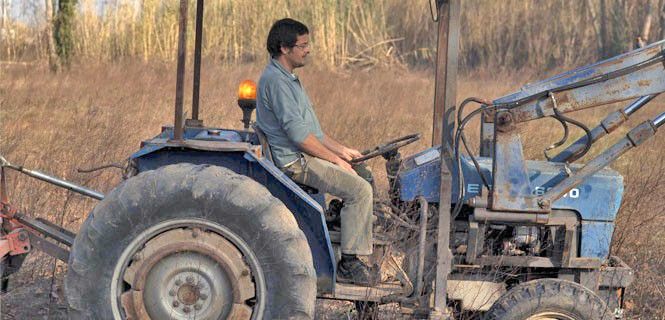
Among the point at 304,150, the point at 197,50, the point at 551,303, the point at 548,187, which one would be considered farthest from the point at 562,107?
the point at 197,50

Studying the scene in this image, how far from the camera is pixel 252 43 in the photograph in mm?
16500

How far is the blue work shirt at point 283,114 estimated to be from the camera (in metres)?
4.67

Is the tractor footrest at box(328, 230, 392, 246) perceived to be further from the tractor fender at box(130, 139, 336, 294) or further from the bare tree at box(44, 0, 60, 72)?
the bare tree at box(44, 0, 60, 72)

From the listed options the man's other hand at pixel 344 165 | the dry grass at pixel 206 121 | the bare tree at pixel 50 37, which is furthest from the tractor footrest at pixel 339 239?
the bare tree at pixel 50 37

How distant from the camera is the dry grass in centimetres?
702

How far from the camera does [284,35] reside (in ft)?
16.0

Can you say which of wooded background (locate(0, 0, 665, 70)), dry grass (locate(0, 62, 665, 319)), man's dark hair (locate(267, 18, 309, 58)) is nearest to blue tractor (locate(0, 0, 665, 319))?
man's dark hair (locate(267, 18, 309, 58))

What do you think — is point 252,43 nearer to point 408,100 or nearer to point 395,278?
point 408,100

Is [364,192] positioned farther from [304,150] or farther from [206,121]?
[206,121]

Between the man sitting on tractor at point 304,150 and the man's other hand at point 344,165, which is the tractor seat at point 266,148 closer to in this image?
the man sitting on tractor at point 304,150

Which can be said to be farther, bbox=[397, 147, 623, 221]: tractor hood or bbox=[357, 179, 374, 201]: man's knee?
bbox=[397, 147, 623, 221]: tractor hood

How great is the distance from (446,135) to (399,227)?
2.10ft

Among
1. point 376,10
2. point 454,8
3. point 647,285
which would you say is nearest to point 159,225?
point 454,8

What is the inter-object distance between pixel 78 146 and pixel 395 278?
16.7ft
